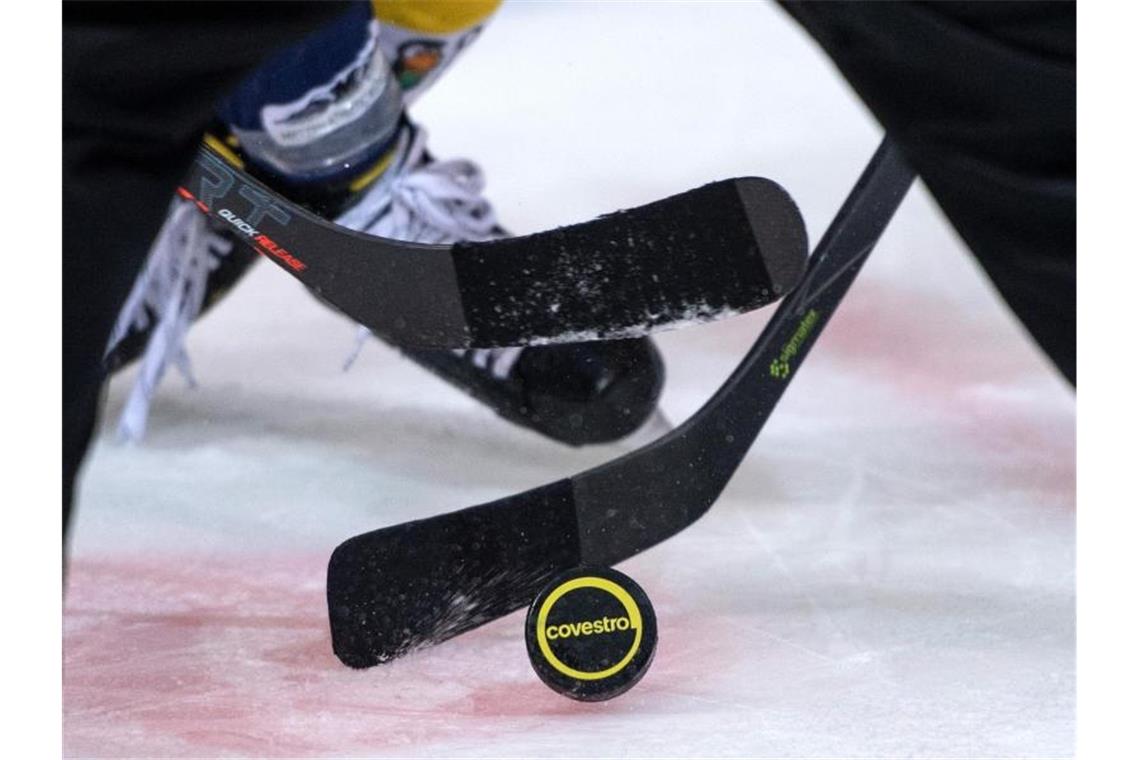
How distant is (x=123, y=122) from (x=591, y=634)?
356 mm

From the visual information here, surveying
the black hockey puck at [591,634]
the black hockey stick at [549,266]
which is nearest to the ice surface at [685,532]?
the black hockey puck at [591,634]

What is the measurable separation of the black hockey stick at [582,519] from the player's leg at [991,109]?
13.1 inches

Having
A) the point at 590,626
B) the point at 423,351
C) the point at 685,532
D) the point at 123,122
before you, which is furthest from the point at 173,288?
the point at 123,122

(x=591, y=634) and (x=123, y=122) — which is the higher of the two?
(x=123, y=122)

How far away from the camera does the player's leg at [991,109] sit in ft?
1.88

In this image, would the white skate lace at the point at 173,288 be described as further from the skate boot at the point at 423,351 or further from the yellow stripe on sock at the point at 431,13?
the yellow stripe on sock at the point at 431,13

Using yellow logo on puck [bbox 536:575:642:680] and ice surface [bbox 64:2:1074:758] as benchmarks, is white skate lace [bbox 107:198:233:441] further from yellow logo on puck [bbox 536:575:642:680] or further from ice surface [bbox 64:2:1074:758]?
yellow logo on puck [bbox 536:575:642:680]

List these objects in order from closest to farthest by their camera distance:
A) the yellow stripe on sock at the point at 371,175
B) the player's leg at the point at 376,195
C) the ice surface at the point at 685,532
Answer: the ice surface at the point at 685,532, the player's leg at the point at 376,195, the yellow stripe on sock at the point at 371,175

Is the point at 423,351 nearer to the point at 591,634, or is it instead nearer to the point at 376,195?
the point at 376,195

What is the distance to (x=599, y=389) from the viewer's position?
1233 mm

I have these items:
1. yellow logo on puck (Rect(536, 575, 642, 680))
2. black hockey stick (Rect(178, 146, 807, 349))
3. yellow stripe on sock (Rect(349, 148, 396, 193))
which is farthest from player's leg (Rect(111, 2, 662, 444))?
yellow logo on puck (Rect(536, 575, 642, 680))

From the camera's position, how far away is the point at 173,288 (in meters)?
1.37
